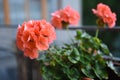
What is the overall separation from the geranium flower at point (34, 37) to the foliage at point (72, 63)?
11cm

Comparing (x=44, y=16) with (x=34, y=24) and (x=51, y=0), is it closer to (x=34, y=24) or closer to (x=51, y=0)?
Result: (x=51, y=0)

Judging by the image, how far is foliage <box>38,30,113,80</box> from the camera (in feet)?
3.37

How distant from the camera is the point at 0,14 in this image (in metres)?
3.96

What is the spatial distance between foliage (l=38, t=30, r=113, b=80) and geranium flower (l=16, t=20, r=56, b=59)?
0.36ft

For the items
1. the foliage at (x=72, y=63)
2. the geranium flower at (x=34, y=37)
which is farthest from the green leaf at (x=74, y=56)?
the geranium flower at (x=34, y=37)

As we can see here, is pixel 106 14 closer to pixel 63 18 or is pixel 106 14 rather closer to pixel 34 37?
pixel 63 18

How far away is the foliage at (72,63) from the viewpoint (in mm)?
1027

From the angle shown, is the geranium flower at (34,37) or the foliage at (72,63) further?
the foliage at (72,63)

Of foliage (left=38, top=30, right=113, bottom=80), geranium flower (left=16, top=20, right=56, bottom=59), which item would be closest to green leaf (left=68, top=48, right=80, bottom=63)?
foliage (left=38, top=30, right=113, bottom=80)

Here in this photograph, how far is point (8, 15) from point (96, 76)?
123 inches

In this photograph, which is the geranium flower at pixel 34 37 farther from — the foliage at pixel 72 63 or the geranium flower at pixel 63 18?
the geranium flower at pixel 63 18

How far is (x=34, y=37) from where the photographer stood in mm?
924

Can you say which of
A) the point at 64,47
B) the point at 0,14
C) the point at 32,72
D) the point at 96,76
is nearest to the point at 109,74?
the point at 96,76

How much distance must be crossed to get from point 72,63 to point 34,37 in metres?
0.20
